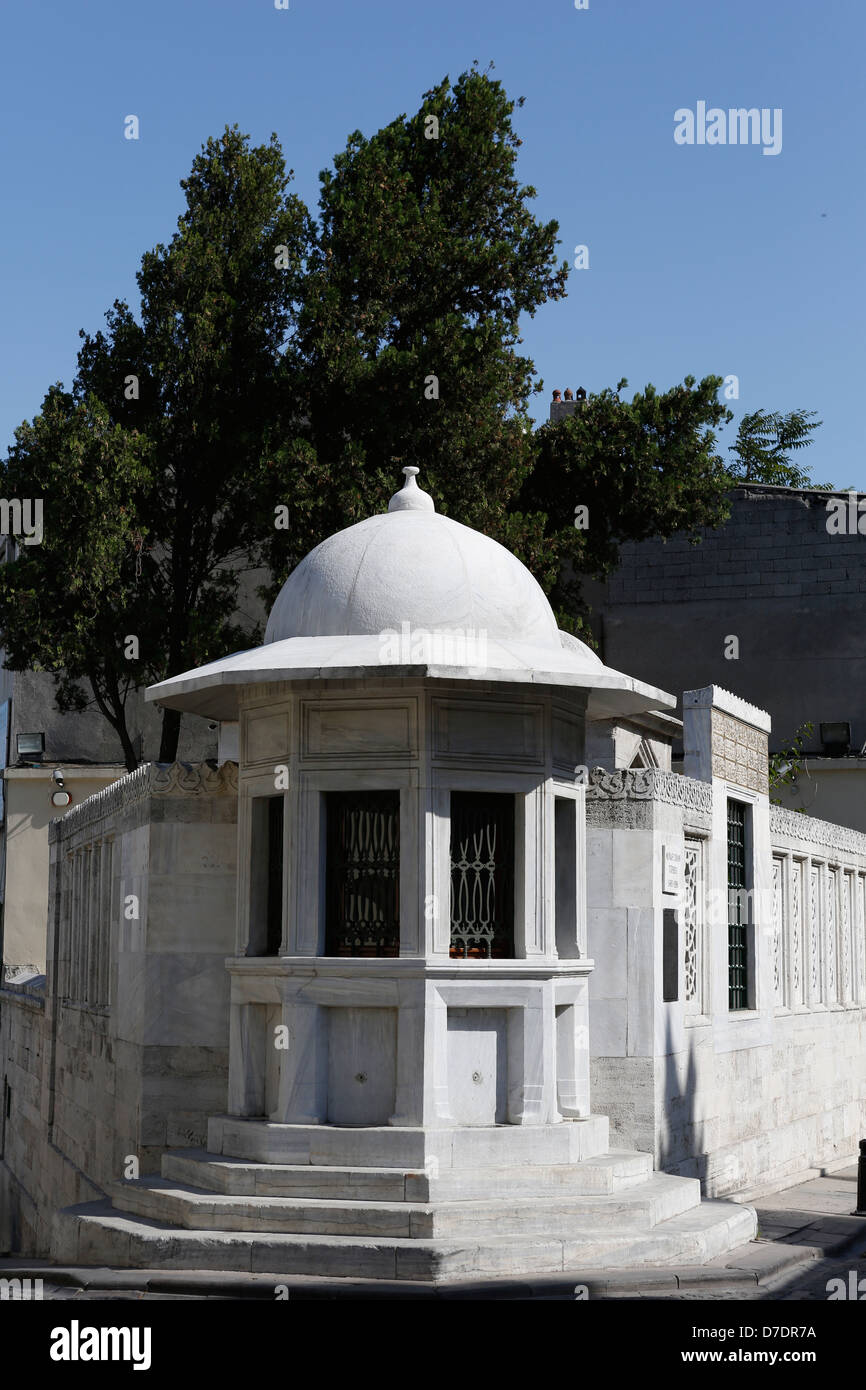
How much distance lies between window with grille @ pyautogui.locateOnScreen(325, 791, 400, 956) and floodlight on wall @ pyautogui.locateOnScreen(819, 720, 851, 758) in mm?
15760

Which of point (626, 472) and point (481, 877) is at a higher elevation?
point (626, 472)

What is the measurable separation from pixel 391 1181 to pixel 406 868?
80.2 inches

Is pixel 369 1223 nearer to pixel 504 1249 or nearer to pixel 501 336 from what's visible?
pixel 504 1249

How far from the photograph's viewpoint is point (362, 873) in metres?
11.4

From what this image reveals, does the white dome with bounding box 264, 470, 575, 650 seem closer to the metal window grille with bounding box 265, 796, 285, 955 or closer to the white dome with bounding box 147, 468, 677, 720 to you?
the white dome with bounding box 147, 468, 677, 720

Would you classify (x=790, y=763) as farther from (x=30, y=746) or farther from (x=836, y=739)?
(x=30, y=746)

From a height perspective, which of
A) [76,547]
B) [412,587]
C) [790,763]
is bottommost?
[790,763]

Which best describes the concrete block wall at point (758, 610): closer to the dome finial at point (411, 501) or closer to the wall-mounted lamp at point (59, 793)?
the wall-mounted lamp at point (59, 793)

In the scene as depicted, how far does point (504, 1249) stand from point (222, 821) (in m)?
4.28

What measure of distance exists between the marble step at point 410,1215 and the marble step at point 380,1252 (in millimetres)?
108

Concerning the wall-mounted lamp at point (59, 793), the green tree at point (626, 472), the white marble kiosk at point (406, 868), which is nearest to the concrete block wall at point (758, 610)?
the green tree at point (626, 472)

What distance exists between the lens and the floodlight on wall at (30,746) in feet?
93.8

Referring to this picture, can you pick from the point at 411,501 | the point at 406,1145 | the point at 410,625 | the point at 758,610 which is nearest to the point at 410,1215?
the point at 406,1145
